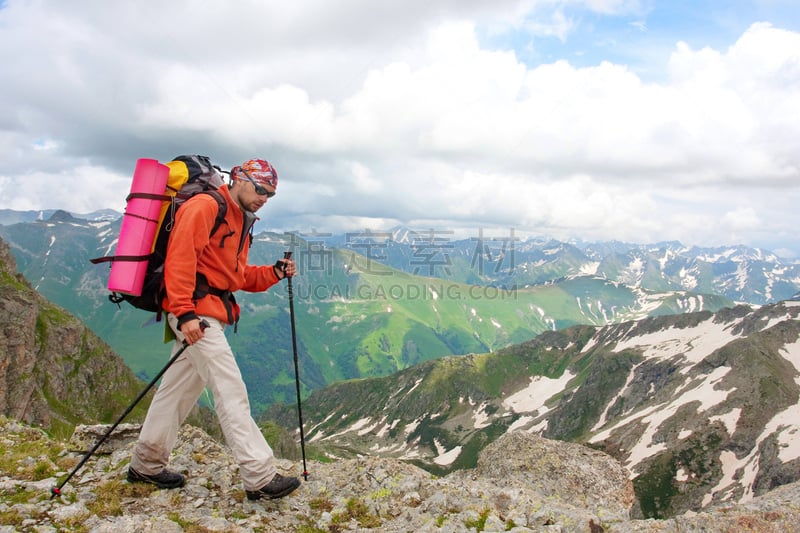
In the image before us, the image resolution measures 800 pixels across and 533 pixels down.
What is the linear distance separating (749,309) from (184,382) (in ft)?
774

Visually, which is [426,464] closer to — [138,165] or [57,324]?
[57,324]

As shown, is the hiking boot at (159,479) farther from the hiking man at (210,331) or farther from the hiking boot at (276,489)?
the hiking boot at (276,489)

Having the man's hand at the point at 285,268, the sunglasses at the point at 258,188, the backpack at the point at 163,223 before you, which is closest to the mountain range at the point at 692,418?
the man's hand at the point at 285,268

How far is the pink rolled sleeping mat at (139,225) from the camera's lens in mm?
8250

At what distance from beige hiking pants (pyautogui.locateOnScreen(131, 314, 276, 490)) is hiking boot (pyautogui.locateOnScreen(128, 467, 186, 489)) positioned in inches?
3.9

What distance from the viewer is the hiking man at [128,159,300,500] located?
318 inches

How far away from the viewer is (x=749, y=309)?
19212 cm

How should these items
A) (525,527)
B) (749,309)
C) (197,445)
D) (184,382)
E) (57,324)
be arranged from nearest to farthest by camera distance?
(525,527) → (184,382) → (197,445) → (57,324) → (749,309)

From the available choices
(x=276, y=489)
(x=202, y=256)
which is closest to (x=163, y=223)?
(x=202, y=256)

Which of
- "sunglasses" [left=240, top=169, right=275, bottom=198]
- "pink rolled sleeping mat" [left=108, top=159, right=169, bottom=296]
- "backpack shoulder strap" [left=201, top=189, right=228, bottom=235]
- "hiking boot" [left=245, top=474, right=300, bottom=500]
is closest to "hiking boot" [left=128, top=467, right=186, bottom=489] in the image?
"hiking boot" [left=245, top=474, right=300, bottom=500]

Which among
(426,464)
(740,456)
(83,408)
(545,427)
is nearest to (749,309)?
(545,427)

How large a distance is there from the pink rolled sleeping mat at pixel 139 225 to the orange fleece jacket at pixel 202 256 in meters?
0.54

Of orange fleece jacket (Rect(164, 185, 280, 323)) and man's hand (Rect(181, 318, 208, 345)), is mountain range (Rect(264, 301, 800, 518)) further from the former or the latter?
man's hand (Rect(181, 318, 208, 345))

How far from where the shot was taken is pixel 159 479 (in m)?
9.19
